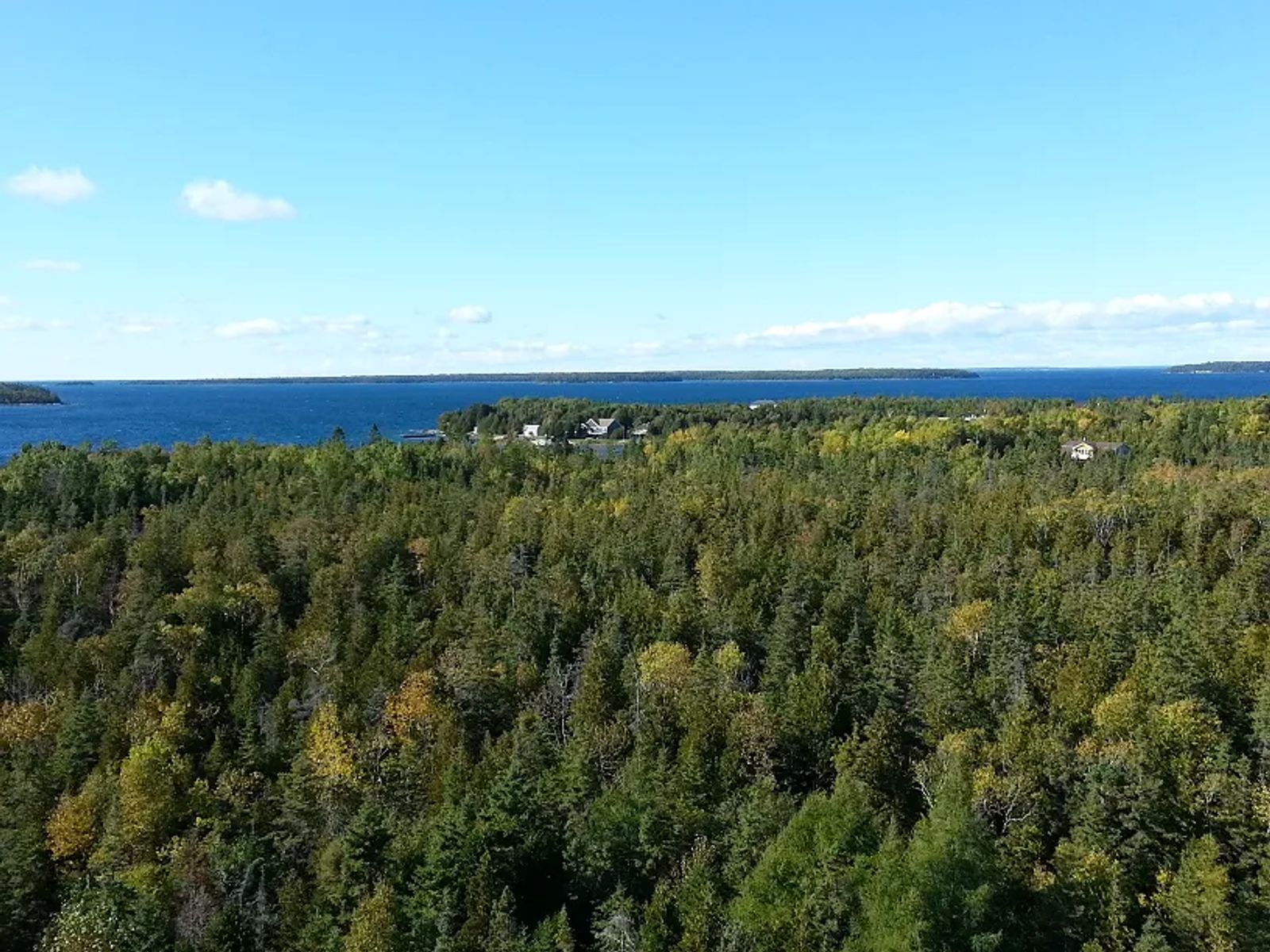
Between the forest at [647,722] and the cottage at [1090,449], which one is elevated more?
the cottage at [1090,449]

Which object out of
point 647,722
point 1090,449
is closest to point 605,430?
point 1090,449

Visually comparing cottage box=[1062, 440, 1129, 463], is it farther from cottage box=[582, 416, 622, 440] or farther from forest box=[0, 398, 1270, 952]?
cottage box=[582, 416, 622, 440]

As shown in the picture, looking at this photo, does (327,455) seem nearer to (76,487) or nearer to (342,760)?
(76,487)

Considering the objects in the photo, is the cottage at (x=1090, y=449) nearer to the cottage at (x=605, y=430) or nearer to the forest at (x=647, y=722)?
the forest at (x=647, y=722)

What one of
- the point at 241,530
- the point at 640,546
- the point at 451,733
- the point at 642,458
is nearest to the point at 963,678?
the point at 451,733

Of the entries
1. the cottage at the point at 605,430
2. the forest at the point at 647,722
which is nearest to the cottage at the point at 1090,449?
the forest at the point at 647,722
